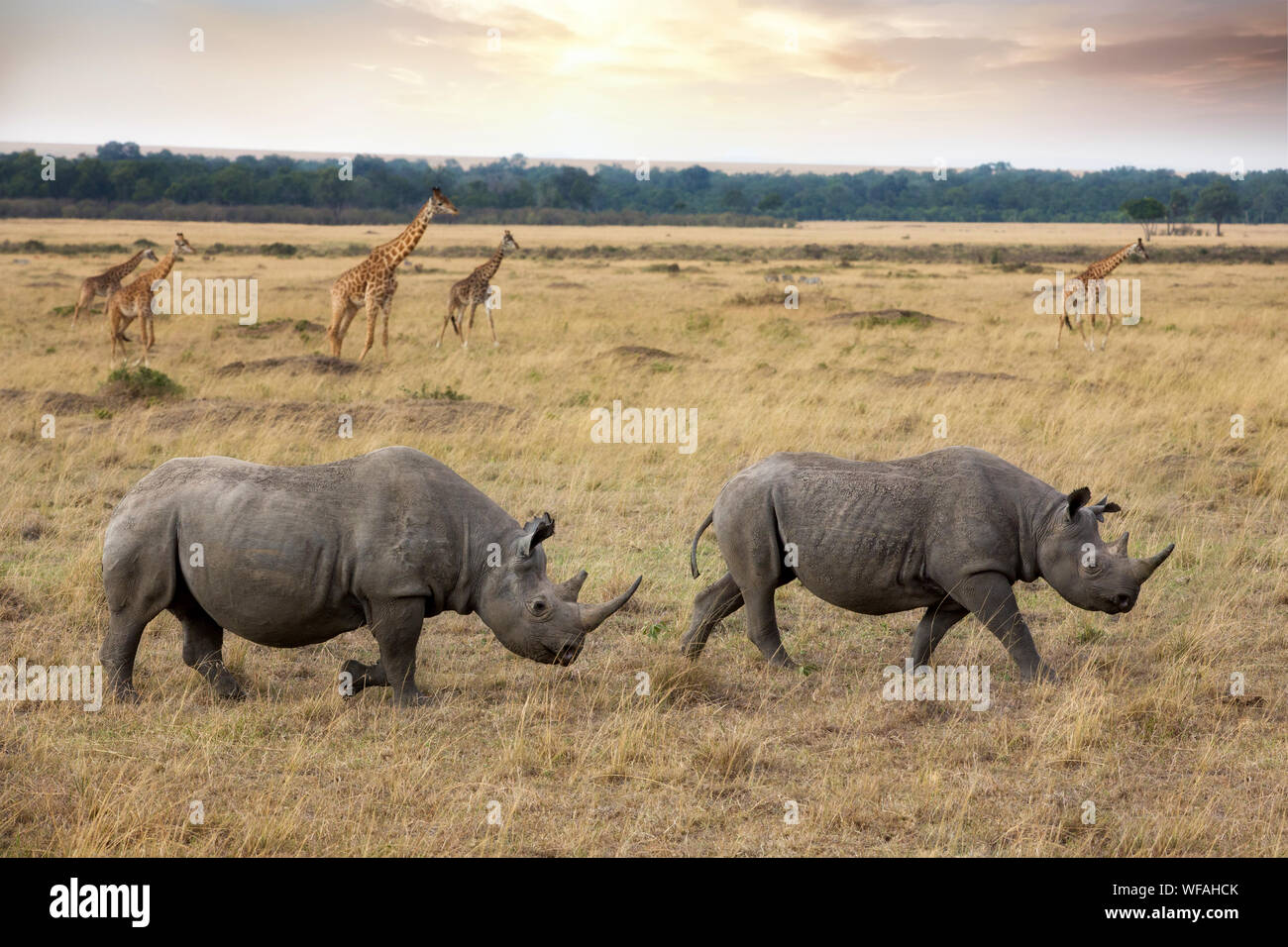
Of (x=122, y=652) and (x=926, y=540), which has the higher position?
(x=926, y=540)

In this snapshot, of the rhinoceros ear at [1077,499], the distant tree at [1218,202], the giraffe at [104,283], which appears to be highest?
the distant tree at [1218,202]

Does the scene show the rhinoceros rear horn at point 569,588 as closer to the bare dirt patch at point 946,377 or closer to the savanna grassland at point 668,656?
the savanna grassland at point 668,656

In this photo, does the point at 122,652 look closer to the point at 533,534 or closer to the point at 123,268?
the point at 533,534

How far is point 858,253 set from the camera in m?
60.9

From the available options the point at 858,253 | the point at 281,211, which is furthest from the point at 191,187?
the point at 858,253

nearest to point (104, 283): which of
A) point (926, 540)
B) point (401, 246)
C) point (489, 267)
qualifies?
point (401, 246)

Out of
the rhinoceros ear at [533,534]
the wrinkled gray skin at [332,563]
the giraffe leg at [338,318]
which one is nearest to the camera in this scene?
the wrinkled gray skin at [332,563]

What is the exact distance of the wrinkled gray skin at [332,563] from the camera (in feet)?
20.5

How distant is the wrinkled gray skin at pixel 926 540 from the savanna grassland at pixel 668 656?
0.55 m

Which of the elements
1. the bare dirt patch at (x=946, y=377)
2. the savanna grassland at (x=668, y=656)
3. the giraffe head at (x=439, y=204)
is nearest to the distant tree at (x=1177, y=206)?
the savanna grassland at (x=668, y=656)

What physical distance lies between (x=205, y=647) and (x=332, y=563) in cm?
116

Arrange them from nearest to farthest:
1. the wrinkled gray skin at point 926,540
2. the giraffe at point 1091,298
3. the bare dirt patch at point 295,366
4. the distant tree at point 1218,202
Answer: the wrinkled gray skin at point 926,540 → the bare dirt patch at point 295,366 → the giraffe at point 1091,298 → the distant tree at point 1218,202

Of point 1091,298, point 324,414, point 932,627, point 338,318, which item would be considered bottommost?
point 932,627

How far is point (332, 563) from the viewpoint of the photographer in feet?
20.6
